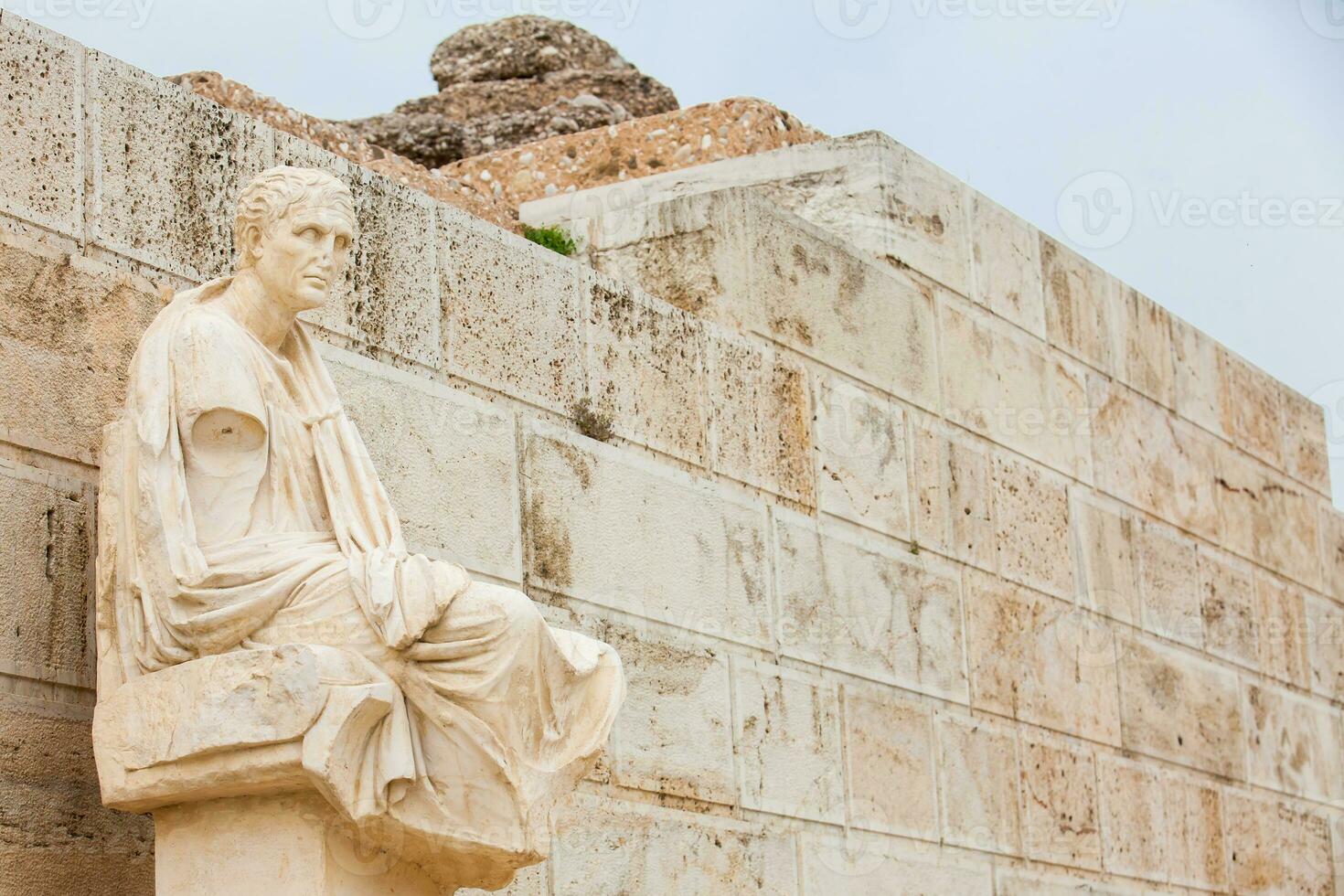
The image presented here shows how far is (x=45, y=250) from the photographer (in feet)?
16.1

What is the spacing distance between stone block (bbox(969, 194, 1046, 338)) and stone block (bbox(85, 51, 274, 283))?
3501 millimetres

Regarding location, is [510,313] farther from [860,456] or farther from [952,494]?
[952,494]

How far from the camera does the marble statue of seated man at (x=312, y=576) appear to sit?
4332 mm

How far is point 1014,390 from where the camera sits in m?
8.40

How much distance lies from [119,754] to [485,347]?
204cm

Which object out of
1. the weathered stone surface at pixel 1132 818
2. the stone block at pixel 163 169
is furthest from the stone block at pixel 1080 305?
the stone block at pixel 163 169

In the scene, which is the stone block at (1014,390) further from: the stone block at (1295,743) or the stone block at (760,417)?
the stone block at (1295,743)

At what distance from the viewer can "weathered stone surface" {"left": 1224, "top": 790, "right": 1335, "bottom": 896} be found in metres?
9.07

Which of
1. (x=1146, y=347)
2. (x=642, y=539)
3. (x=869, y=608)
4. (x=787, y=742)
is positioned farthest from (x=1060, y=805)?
(x=642, y=539)

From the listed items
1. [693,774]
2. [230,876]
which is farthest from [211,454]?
[693,774]

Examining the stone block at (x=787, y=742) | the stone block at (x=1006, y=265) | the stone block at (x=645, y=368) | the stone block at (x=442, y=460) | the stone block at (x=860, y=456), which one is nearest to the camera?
the stone block at (x=442, y=460)

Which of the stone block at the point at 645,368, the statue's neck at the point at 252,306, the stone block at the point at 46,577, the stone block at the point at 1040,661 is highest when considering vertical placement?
the stone block at the point at 645,368

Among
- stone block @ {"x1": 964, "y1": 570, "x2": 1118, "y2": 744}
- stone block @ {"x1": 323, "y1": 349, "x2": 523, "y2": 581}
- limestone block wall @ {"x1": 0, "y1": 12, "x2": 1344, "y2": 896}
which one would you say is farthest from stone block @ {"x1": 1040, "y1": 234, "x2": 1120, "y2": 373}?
stone block @ {"x1": 323, "y1": 349, "x2": 523, "y2": 581}

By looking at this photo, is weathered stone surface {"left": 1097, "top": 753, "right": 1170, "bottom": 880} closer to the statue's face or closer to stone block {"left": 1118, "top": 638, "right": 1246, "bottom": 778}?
stone block {"left": 1118, "top": 638, "right": 1246, "bottom": 778}
